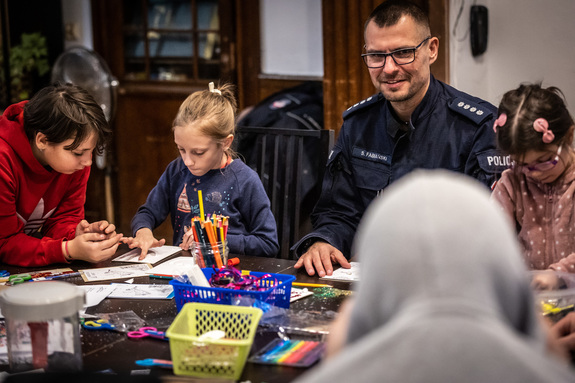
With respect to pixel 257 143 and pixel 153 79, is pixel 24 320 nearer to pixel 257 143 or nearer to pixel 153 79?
pixel 257 143

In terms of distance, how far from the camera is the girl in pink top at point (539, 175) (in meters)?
1.60

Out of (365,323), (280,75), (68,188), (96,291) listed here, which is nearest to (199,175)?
(68,188)

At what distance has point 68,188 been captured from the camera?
2.33 metres

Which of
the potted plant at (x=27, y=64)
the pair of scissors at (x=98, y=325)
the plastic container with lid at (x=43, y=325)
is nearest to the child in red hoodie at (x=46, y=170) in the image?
the pair of scissors at (x=98, y=325)

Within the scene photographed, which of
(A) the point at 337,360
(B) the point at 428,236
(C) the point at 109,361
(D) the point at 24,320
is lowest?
(C) the point at 109,361

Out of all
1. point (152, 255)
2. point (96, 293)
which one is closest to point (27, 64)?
point (152, 255)

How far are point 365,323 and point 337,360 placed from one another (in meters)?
0.06

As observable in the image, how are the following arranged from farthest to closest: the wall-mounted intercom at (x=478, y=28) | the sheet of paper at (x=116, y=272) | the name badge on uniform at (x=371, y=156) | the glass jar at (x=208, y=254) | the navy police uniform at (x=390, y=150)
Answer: the wall-mounted intercom at (x=478, y=28)
the name badge on uniform at (x=371, y=156)
the navy police uniform at (x=390, y=150)
the sheet of paper at (x=116, y=272)
the glass jar at (x=208, y=254)

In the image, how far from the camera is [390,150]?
7.47 ft

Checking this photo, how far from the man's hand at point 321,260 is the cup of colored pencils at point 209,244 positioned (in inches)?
8.7

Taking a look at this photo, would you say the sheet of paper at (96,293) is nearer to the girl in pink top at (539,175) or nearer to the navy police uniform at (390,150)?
the navy police uniform at (390,150)

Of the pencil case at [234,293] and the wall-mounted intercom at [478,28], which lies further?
the wall-mounted intercom at [478,28]

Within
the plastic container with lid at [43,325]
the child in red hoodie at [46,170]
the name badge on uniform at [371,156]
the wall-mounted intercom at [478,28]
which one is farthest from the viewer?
the wall-mounted intercom at [478,28]

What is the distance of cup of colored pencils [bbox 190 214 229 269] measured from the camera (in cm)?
171
